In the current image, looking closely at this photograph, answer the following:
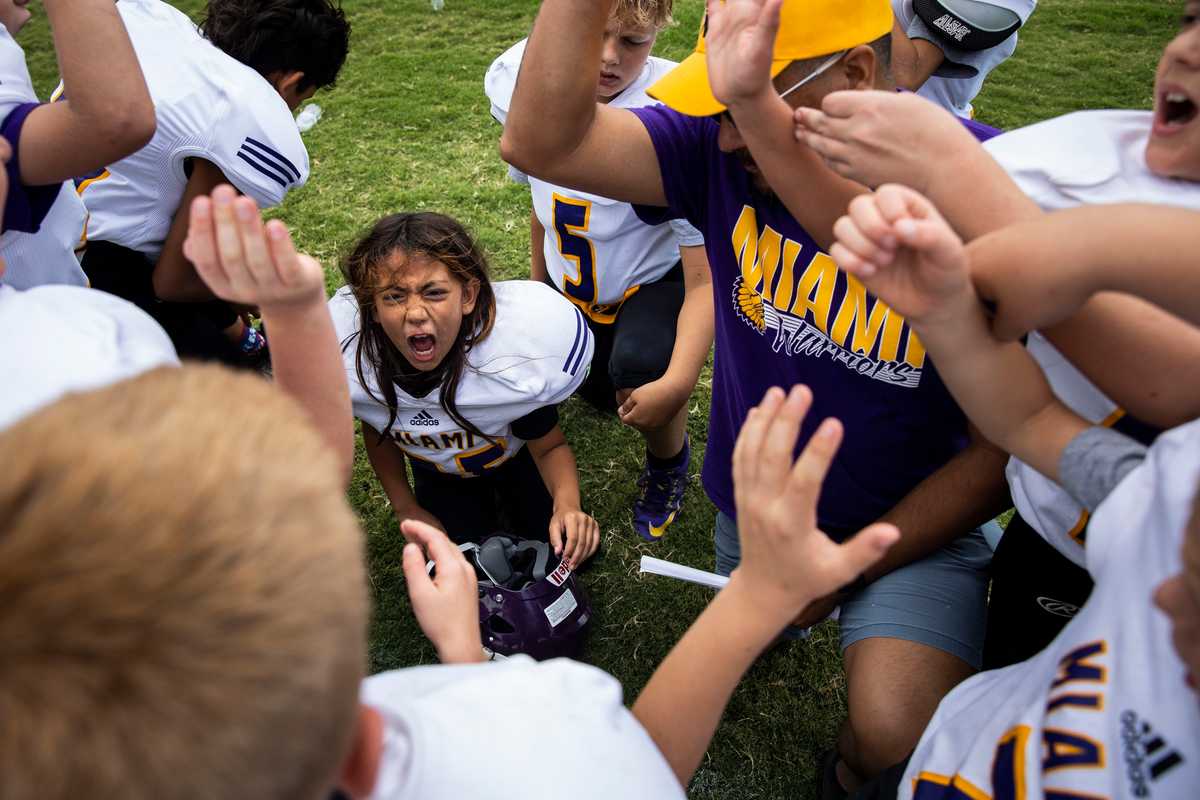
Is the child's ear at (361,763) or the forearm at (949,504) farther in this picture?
the forearm at (949,504)

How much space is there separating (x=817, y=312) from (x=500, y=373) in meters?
1.09

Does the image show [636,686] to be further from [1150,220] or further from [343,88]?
[343,88]

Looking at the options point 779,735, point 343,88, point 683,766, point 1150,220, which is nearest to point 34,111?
point 683,766

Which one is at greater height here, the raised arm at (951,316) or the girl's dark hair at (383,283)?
the raised arm at (951,316)

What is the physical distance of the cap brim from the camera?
1592mm

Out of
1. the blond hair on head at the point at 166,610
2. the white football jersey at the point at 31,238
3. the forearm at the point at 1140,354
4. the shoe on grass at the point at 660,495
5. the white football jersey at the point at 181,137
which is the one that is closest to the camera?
the blond hair on head at the point at 166,610

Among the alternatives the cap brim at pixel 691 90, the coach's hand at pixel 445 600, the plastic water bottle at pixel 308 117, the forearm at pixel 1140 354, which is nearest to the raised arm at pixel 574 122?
the cap brim at pixel 691 90

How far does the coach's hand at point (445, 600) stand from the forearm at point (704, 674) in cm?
31

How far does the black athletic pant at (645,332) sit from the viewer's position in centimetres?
282

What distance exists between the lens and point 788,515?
976 mm

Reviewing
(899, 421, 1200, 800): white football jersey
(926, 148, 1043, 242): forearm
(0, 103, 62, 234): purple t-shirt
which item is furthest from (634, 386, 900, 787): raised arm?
(0, 103, 62, 234): purple t-shirt

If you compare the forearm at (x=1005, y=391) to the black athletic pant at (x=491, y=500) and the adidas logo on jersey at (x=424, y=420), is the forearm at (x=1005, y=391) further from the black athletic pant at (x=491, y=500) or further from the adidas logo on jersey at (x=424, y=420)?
the black athletic pant at (x=491, y=500)

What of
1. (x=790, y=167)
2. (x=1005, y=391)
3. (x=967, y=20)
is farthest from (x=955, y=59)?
(x=1005, y=391)

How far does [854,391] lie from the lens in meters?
1.75
